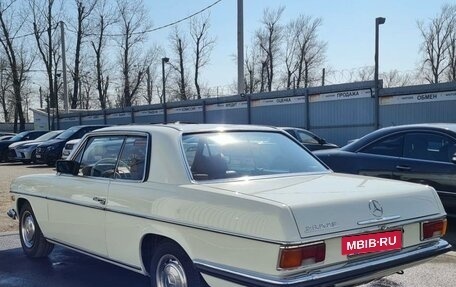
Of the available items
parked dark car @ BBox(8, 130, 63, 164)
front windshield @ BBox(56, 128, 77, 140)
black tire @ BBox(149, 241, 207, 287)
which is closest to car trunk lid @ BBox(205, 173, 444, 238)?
black tire @ BBox(149, 241, 207, 287)

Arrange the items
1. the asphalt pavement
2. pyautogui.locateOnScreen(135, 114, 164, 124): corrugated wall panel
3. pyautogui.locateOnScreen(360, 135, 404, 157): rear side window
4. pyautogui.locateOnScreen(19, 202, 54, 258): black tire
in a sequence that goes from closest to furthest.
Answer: the asphalt pavement → pyautogui.locateOnScreen(19, 202, 54, 258): black tire → pyautogui.locateOnScreen(360, 135, 404, 157): rear side window → pyautogui.locateOnScreen(135, 114, 164, 124): corrugated wall panel

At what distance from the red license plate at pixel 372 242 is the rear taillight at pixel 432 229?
293 mm

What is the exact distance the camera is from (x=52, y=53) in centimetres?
4991

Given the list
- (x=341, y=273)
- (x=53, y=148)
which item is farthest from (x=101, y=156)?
(x=53, y=148)

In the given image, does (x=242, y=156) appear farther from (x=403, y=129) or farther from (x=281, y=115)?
(x=281, y=115)

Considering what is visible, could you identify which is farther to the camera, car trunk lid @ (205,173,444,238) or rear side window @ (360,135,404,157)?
rear side window @ (360,135,404,157)

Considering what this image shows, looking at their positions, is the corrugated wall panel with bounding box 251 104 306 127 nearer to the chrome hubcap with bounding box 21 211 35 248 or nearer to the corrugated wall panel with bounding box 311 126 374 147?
the corrugated wall panel with bounding box 311 126 374 147

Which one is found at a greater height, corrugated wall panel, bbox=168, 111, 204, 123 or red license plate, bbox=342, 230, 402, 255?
corrugated wall panel, bbox=168, 111, 204, 123

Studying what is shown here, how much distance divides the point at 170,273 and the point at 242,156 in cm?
110

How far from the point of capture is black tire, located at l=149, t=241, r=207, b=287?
144 inches

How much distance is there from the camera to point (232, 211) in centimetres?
330

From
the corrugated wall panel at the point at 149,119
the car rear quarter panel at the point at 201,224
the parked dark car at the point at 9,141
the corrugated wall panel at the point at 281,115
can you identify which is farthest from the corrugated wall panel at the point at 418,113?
the car rear quarter panel at the point at 201,224

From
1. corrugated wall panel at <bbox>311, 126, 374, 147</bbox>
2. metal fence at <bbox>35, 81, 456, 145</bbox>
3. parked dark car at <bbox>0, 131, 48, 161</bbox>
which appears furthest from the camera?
parked dark car at <bbox>0, 131, 48, 161</bbox>

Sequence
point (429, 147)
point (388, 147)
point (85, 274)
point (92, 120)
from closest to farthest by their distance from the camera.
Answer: point (85, 274)
point (429, 147)
point (388, 147)
point (92, 120)
